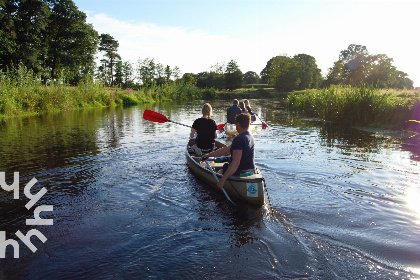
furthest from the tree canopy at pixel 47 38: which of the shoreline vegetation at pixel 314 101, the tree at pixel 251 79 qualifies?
the tree at pixel 251 79

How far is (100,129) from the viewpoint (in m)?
16.6

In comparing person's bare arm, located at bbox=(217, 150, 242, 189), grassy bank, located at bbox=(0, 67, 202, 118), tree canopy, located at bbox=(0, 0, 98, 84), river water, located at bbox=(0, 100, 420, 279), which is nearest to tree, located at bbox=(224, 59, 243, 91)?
tree canopy, located at bbox=(0, 0, 98, 84)

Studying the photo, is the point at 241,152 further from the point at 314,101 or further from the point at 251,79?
the point at 251,79

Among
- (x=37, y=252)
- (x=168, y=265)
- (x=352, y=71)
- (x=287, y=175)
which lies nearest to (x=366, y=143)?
(x=287, y=175)

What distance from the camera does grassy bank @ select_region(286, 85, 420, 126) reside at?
610 inches

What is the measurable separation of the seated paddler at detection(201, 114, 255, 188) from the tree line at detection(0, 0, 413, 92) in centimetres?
1204

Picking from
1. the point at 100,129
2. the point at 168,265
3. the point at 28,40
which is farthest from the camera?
the point at 28,40

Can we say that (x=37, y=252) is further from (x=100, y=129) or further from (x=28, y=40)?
(x=28, y=40)

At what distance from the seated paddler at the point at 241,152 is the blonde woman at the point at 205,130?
237cm

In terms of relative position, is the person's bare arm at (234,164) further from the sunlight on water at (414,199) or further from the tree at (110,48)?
the tree at (110,48)

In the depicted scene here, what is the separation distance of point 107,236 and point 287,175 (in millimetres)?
5108

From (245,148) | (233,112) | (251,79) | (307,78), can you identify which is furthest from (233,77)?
(245,148)

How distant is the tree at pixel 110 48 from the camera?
61406mm

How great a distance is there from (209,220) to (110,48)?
64.6 metres
